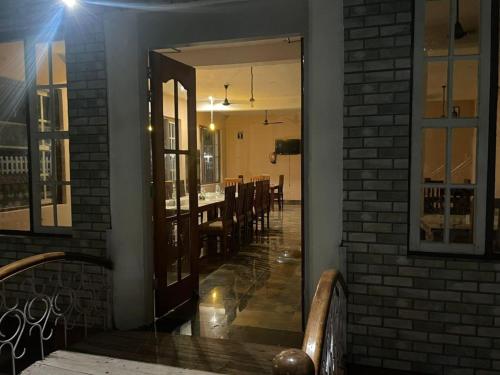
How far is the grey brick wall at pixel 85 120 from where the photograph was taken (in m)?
3.41

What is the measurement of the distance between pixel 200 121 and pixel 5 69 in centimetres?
803

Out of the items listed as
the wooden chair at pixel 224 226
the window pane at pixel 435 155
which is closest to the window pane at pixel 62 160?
the wooden chair at pixel 224 226

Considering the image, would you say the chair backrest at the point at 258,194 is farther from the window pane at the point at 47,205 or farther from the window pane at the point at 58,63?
the window pane at the point at 58,63

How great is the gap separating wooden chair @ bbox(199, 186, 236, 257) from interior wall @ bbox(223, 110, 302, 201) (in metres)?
7.34

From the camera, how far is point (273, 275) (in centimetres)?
505

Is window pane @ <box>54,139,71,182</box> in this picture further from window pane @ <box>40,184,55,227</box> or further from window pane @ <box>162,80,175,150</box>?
window pane @ <box>162,80,175,150</box>

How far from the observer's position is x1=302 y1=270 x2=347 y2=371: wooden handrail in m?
1.42

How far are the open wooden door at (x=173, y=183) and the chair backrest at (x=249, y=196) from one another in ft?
9.53

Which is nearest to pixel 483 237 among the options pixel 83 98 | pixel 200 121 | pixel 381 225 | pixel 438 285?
pixel 438 285

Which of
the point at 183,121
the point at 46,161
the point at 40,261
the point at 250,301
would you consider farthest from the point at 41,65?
the point at 250,301

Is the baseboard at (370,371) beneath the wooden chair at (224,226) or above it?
beneath

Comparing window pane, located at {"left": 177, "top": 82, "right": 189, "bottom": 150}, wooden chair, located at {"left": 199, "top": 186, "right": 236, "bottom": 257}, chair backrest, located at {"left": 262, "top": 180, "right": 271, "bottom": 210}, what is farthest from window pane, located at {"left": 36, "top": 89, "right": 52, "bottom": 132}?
chair backrest, located at {"left": 262, "top": 180, "right": 271, "bottom": 210}

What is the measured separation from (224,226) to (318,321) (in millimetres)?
4439

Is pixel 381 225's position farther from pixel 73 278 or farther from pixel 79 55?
pixel 79 55
